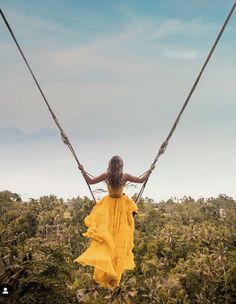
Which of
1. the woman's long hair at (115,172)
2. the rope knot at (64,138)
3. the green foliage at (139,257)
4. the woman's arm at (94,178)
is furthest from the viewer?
the green foliage at (139,257)

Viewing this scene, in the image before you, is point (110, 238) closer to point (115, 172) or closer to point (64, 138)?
point (115, 172)

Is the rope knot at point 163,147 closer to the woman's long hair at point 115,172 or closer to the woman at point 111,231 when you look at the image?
the woman at point 111,231

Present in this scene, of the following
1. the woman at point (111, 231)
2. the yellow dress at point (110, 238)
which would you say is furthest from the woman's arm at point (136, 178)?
the yellow dress at point (110, 238)

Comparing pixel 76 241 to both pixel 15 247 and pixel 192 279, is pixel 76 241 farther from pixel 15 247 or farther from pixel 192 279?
pixel 15 247

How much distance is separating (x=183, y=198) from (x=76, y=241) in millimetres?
33448

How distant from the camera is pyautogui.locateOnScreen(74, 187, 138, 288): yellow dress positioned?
4738 mm

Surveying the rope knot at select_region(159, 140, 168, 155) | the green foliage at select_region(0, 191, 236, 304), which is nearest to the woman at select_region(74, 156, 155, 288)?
the rope knot at select_region(159, 140, 168, 155)

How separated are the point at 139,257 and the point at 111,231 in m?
47.1

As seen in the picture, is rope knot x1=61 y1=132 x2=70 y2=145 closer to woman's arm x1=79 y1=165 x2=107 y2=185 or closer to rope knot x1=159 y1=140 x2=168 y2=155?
woman's arm x1=79 y1=165 x2=107 y2=185

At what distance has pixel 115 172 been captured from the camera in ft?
16.0

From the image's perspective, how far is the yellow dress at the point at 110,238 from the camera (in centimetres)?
474

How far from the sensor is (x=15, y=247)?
28.0 m

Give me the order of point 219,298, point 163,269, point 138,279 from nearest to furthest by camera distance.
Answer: point 219,298
point 138,279
point 163,269

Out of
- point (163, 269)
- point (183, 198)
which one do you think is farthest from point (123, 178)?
point (183, 198)
